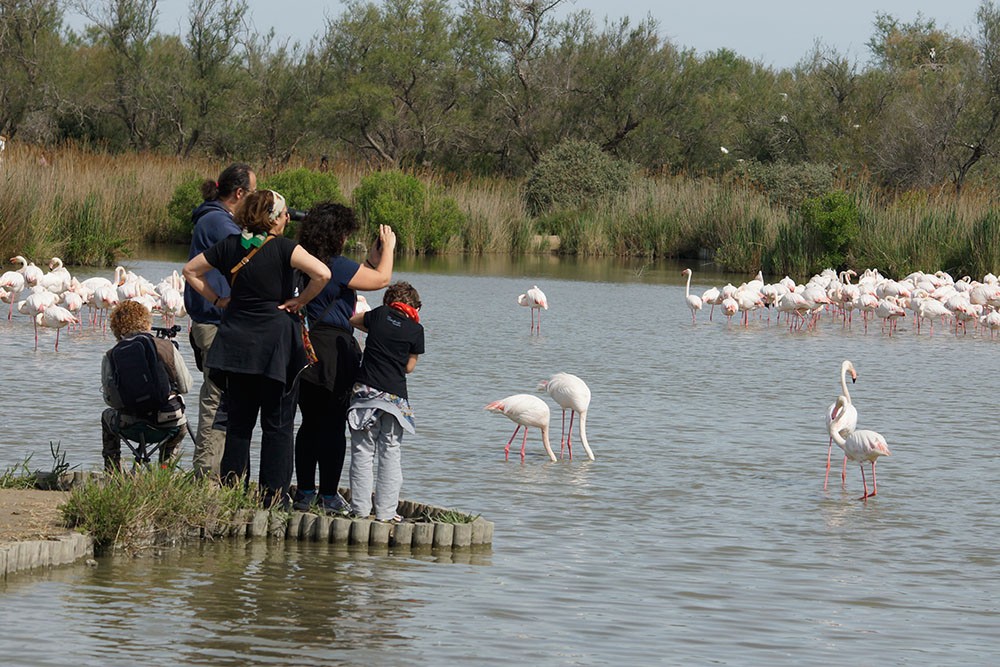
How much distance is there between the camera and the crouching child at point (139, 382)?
774 centimetres

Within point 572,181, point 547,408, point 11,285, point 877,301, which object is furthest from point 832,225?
point 547,408

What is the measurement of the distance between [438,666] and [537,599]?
1101mm

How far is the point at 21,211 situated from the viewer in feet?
83.7

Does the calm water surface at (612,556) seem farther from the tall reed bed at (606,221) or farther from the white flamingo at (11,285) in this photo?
the tall reed bed at (606,221)

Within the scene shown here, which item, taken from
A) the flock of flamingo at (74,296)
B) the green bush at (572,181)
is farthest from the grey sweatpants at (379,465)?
the green bush at (572,181)

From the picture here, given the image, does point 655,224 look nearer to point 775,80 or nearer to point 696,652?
point 696,652

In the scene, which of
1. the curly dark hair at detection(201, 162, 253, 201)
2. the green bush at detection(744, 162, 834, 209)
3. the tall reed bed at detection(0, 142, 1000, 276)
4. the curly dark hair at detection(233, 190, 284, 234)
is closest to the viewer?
the curly dark hair at detection(233, 190, 284, 234)

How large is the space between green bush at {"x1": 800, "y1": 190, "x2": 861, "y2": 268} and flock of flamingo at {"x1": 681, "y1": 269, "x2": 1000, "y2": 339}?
8.83 metres

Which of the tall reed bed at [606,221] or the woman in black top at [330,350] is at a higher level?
the tall reed bed at [606,221]

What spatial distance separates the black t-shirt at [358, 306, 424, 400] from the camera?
7.53m

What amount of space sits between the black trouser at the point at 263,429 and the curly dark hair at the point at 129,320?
0.84 metres

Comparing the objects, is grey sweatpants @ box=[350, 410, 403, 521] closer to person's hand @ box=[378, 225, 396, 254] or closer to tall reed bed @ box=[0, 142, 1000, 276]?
person's hand @ box=[378, 225, 396, 254]

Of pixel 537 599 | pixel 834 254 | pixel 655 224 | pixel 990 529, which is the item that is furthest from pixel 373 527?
pixel 655 224

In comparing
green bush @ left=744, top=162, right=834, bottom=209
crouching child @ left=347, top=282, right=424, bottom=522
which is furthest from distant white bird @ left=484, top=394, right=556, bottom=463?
green bush @ left=744, top=162, right=834, bottom=209
